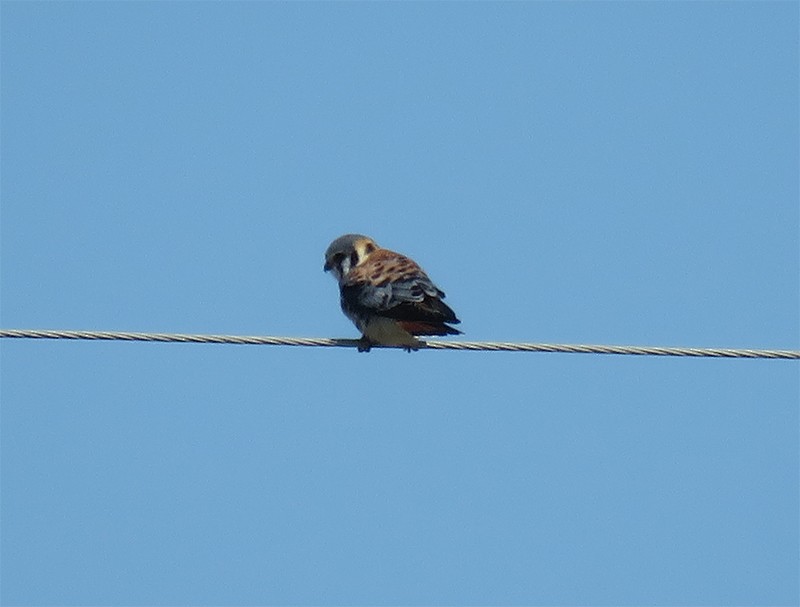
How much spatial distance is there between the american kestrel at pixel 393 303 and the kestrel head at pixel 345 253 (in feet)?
0.83

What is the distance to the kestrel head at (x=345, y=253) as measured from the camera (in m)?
9.13

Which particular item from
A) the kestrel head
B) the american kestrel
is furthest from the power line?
the kestrel head

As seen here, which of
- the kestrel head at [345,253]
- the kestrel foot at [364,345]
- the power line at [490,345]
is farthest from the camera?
the kestrel head at [345,253]

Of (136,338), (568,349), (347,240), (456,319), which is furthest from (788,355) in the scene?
(347,240)

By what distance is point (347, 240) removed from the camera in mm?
9289

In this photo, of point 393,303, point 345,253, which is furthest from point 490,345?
point 345,253

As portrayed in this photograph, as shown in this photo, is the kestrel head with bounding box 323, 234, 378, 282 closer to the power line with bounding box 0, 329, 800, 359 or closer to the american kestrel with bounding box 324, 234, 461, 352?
the american kestrel with bounding box 324, 234, 461, 352

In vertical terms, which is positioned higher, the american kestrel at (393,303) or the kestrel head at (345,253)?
the kestrel head at (345,253)

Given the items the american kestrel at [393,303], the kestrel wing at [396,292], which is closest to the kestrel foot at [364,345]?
the american kestrel at [393,303]

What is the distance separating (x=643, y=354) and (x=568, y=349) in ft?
0.98

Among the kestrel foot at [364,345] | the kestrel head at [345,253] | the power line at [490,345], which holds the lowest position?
the power line at [490,345]

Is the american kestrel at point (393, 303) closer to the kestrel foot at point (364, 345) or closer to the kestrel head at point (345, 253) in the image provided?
the kestrel foot at point (364, 345)

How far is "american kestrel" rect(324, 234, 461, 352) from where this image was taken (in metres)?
7.69

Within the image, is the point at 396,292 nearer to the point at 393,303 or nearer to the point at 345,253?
the point at 393,303
